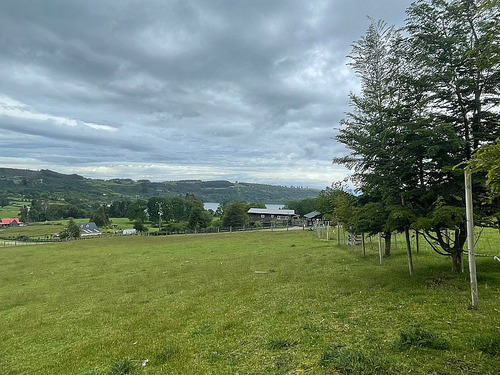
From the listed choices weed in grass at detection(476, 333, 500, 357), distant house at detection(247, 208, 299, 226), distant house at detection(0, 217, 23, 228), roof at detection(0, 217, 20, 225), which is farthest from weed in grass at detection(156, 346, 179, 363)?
roof at detection(0, 217, 20, 225)

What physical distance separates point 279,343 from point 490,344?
12.0 feet

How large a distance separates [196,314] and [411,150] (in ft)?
27.7

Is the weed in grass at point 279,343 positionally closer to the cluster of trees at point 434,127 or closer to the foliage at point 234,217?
the cluster of trees at point 434,127

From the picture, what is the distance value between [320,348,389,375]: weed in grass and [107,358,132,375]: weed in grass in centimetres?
356

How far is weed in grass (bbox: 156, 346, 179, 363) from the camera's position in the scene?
6.17m

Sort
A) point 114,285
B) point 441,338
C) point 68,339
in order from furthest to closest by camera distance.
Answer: point 114,285 → point 68,339 → point 441,338

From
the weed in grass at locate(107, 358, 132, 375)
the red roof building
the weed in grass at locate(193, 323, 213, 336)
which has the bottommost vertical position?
the red roof building

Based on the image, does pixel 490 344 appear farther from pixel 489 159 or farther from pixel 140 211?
pixel 140 211

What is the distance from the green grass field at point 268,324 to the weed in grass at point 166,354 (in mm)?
22

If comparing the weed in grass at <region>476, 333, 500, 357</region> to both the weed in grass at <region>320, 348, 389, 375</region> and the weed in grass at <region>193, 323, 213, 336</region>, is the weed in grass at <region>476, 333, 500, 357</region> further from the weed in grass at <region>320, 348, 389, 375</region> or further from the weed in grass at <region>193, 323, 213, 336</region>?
the weed in grass at <region>193, 323, 213, 336</region>

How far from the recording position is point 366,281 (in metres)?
11.7

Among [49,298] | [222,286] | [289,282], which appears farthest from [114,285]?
[289,282]

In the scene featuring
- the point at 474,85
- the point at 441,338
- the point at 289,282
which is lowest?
the point at 289,282

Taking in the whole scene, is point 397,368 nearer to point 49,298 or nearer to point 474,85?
point 474,85
